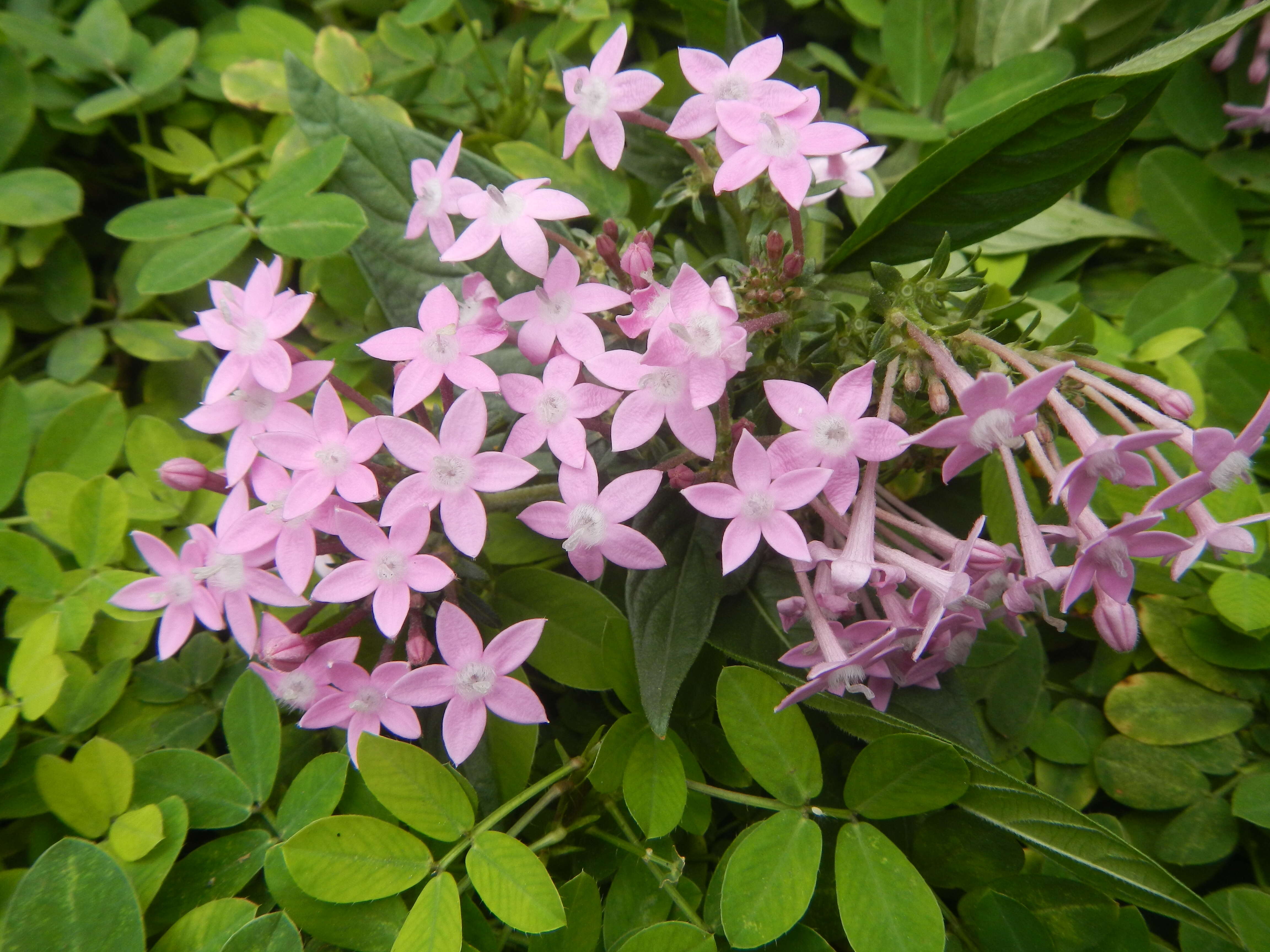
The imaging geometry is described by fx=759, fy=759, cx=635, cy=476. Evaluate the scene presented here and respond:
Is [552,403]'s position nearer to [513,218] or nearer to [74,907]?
[513,218]

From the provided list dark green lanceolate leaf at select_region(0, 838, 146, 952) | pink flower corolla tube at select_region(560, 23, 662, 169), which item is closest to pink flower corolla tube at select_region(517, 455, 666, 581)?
pink flower corolla tube at select_region(560, 23, 662, 169)

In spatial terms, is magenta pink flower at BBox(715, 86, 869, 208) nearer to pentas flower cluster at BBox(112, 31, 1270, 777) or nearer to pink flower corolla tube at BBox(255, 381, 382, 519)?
pentas flower cluster at BBox(112, 31, 1270, 777)

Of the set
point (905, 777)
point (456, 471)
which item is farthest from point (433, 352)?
point (905, 777)

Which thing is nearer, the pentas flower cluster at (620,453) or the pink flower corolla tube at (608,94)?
the pentas flower cluster at (620,453)

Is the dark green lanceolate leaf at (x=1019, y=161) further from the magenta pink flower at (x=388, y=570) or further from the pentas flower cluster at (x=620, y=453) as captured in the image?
the magenta pink flower at (x=388, y=570)

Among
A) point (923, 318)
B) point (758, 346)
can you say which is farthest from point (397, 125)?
point (923, 318)

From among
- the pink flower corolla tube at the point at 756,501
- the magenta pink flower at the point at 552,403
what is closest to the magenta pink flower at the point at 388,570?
the magenta pink flower at the point at 552,403
